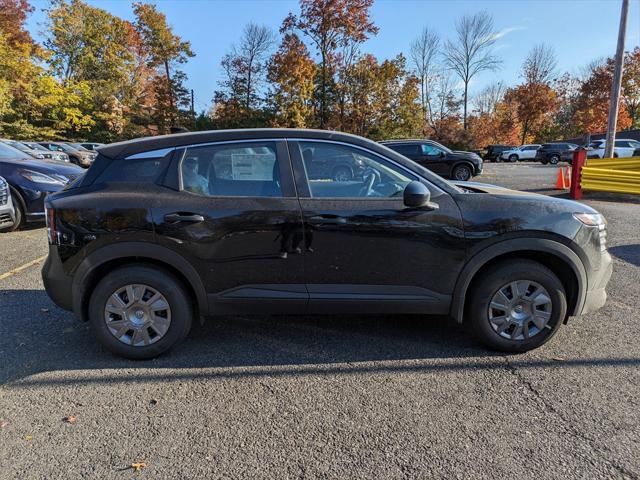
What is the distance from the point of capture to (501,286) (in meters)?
3.34

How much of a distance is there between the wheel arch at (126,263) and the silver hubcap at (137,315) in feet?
0.65

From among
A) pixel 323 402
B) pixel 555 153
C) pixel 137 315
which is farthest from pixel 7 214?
pixel 555 153

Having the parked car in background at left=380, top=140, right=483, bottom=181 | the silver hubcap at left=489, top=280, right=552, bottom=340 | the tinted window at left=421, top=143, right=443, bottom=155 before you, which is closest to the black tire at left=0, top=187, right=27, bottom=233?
the silver hubcap at left=489, top=280, right=552, bottom=340

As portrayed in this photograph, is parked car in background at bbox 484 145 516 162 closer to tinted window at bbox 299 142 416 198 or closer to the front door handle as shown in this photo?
tinted window at bbox 299 142 416 198

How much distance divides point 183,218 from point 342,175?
1260 mm

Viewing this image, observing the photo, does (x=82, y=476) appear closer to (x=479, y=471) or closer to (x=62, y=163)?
(x=479, y=471)

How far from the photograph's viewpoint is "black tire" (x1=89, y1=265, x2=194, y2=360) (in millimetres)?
3279

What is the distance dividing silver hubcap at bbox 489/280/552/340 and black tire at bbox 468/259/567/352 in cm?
3

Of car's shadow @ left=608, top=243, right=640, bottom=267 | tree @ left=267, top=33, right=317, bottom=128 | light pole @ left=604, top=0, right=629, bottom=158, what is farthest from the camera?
tree @ left=267, top=33, right=317, bottom=128

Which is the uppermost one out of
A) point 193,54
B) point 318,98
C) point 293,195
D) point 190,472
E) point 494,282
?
point 193,54

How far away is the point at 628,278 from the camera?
5316mm

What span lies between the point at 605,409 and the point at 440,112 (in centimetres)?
5477

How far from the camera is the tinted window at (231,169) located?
3.33 m

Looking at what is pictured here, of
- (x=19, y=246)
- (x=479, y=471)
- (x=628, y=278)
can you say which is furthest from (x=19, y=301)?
(x=628, y=278)
